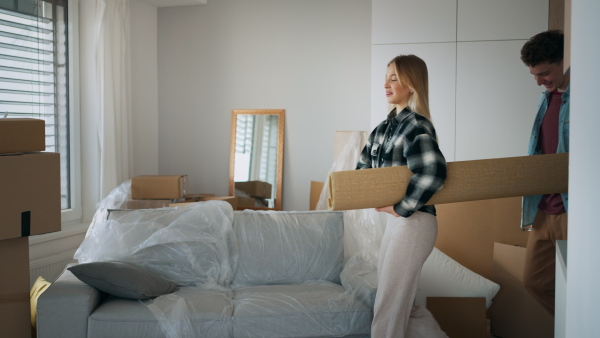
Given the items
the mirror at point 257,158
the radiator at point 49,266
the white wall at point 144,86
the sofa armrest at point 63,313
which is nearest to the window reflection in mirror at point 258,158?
the mirror at point 257,158

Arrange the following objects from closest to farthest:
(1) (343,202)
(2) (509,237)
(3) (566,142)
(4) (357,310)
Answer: (1) (343,202), (3) (566,142), (4) (357,310), (2) (509,237)

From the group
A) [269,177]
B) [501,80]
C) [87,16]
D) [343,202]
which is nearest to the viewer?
[343,202]

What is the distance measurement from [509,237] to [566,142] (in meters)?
1.90

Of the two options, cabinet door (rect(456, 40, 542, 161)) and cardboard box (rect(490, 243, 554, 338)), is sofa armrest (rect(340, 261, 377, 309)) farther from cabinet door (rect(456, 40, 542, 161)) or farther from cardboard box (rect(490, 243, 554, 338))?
cabinet door (rect(456, 40, 542, 161))

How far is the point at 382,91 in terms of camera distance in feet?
14.5

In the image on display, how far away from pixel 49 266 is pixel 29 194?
1.81m

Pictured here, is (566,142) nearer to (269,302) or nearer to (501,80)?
(269,302)

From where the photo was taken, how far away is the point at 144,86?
5.47 metres

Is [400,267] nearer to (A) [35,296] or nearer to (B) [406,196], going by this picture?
(B) [406,196]

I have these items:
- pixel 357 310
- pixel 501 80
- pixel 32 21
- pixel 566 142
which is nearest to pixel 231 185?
pixel 32 21

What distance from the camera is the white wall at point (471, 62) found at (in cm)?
423

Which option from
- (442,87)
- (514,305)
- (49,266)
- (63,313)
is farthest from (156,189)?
(514,305)

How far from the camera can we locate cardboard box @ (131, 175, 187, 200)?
14.5 ft

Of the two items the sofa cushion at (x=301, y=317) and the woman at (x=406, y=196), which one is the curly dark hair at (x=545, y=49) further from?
the sofa cushion at (x=301, y=317)
